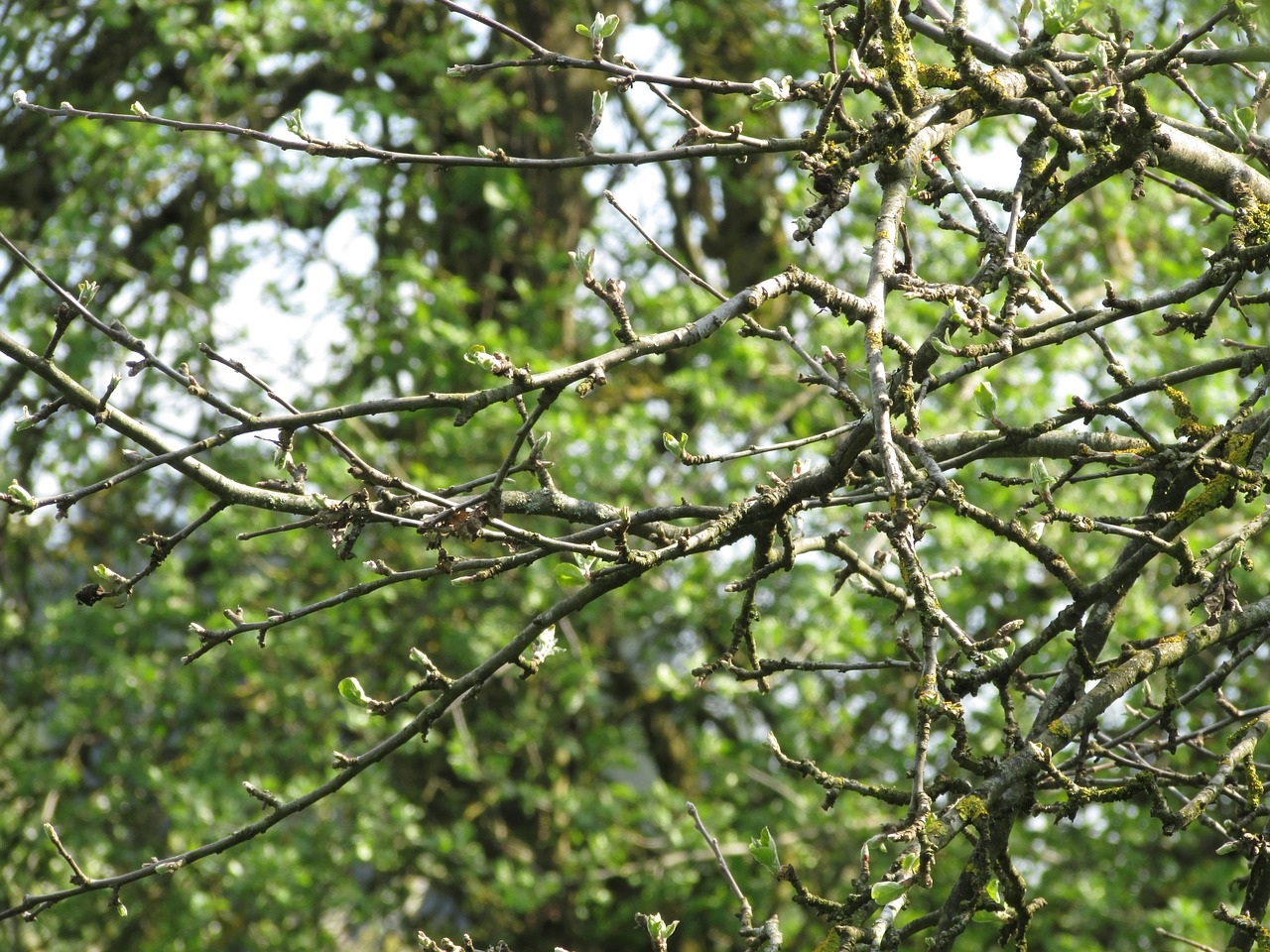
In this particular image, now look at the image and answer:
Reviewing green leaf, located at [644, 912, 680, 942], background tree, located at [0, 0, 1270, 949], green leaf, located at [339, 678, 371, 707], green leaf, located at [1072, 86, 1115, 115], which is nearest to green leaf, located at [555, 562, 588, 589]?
green leaf, located at [339, 678, 371, 707]

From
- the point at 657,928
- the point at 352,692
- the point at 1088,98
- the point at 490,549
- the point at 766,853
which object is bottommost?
the point at 657,928

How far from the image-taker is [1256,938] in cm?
190

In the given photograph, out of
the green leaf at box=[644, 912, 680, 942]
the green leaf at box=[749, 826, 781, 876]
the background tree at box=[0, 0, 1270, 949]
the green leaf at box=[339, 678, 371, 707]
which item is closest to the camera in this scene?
the green leaf at box=[644, 912, 680, 942]

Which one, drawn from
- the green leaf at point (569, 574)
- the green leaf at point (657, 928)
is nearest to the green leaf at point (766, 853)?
the green leaf at point (657, 928)

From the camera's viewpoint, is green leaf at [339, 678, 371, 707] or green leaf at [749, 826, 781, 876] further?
green leaf at [339, 678, 371, 707]

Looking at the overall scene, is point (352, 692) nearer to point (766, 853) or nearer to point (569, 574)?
point (569, 574)

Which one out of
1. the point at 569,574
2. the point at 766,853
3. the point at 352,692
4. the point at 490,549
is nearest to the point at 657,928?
the point at 766,853

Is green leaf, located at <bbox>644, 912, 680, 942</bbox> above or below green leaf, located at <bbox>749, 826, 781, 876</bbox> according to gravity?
below

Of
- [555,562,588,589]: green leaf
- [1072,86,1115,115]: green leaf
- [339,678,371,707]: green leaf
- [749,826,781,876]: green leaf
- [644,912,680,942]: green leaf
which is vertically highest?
[1072,86,1115,115]: green leaf

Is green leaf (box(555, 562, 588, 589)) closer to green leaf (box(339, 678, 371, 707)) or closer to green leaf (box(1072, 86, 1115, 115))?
green leaf (box(339, 678, 371, 707))

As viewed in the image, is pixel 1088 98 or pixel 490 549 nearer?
pixel 1088 98

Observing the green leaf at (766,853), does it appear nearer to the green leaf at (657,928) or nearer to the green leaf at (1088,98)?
the green leaf at (657,928)

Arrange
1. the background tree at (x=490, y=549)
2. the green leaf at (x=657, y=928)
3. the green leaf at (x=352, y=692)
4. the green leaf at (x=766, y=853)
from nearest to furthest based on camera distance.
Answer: the green leaf at (x=657, y=928)
the green leaf at (x=766, y=853)
the green leaf at (x=352, y=692)
the background tree at (x=490, y=549)

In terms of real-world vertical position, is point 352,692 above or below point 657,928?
above
